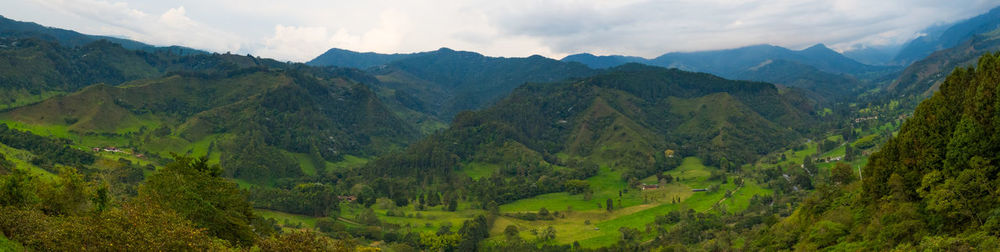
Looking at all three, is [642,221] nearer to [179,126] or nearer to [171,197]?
[171,197]

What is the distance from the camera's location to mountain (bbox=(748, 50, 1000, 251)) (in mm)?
41219

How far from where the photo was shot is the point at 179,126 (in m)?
188

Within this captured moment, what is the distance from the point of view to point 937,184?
45.6m

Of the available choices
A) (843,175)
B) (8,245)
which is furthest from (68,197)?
(843,175)

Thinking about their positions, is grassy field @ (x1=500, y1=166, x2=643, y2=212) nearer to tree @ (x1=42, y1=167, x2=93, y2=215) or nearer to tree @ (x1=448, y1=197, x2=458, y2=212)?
tree @ (x1=448, y1=197, x2=458, y2=212)

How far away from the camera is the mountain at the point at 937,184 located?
41219mm

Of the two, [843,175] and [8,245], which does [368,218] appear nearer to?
[8,245]

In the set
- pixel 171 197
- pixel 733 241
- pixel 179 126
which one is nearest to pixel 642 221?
pixel 733 241

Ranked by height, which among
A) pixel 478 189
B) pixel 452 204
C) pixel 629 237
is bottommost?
pixel 452 204

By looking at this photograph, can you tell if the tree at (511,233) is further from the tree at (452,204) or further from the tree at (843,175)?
the tree at (843,175)

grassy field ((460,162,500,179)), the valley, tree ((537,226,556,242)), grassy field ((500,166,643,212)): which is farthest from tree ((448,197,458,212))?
tree ((537,226,556,242))

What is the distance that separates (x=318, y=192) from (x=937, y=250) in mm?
122296

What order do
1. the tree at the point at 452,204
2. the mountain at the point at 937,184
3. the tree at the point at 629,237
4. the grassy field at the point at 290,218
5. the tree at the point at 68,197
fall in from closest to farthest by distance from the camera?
1. the mountain at the point at 937,184
2. the tree at the point at 68,197
3. the tree at the point at 629,237
4. the grassy field at the point at 290,218
5. the tree at the point at 452,204

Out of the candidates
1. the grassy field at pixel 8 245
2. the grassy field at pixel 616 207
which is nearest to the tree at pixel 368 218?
the grassy field at pixel 616 207
